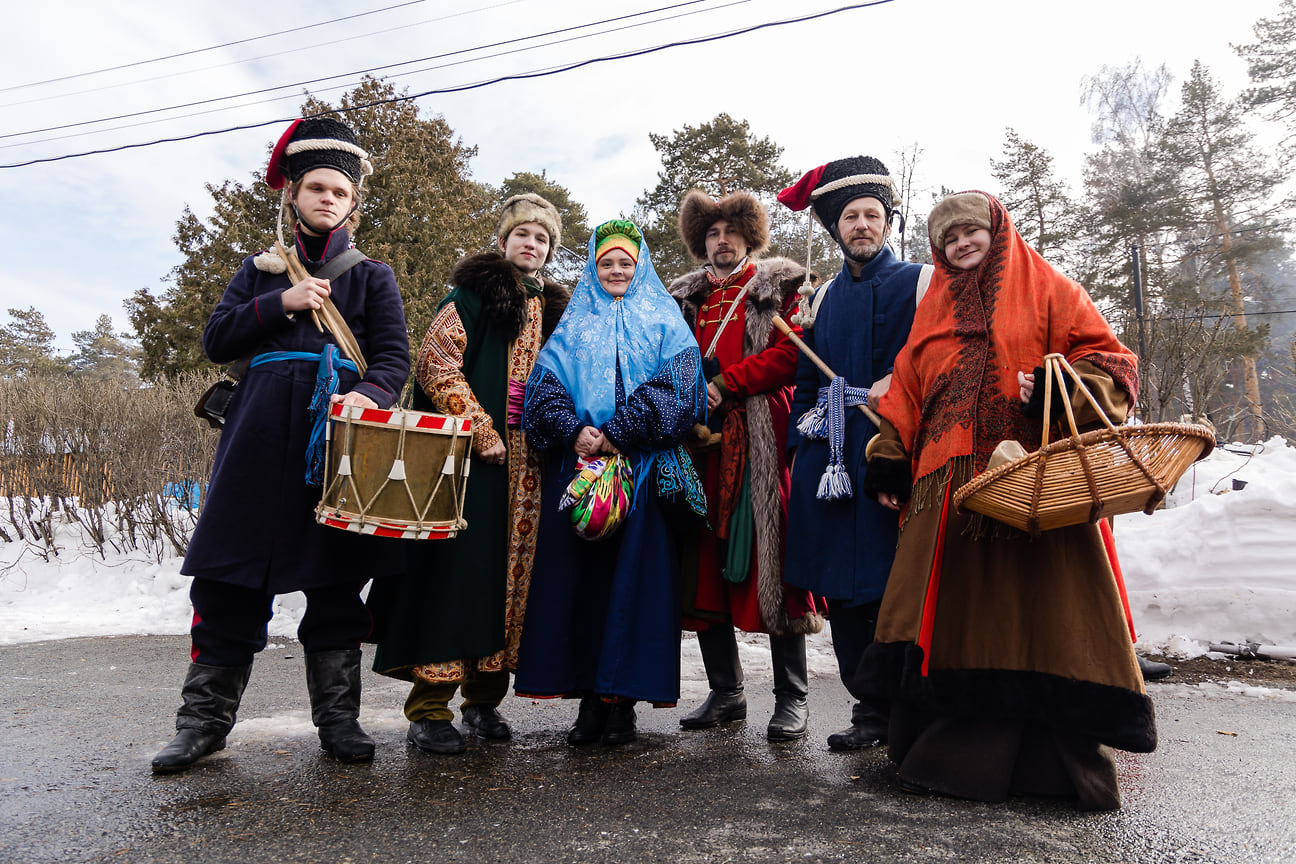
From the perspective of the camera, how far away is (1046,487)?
7.64 feet

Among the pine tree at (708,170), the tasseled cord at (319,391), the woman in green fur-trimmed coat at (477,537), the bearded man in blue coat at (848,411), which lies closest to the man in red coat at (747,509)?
A: the bearded man in blue coat at (848,411)

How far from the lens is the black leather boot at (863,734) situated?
3289mm

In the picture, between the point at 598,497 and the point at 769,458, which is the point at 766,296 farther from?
the point at 598,497

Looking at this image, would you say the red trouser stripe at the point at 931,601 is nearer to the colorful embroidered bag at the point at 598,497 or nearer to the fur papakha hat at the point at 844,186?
the colorful embroidered bag at the point at 598,497

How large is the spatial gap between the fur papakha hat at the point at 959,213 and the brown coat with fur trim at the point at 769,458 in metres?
0.89

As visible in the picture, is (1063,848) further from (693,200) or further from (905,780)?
(693,200)

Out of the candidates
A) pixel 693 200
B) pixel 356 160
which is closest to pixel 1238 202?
pixel 693 200

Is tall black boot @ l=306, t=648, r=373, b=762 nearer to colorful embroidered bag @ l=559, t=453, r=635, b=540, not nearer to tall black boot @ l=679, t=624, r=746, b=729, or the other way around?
colorful embroidered bag @ l=559, t=453, r=635, b=540

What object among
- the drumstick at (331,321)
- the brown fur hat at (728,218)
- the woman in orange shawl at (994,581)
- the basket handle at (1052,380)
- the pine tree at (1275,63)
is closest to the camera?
the basket handle at (1052,380)

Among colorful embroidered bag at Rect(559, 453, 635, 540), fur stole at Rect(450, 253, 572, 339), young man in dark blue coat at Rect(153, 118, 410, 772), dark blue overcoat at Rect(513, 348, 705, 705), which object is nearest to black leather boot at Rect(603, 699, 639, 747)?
dark blue overcoat at Rect(513, 348, 705, 705)

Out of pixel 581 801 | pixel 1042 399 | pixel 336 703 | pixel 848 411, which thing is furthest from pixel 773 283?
pixel 336 703

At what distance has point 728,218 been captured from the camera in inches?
164

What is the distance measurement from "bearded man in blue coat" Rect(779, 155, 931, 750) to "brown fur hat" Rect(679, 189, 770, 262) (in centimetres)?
38

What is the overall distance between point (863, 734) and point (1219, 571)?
11.9 feet
